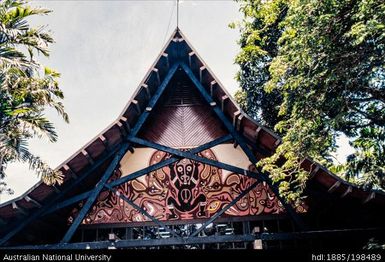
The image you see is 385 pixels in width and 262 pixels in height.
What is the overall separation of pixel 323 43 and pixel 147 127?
4.23 metres

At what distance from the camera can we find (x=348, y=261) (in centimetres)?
382

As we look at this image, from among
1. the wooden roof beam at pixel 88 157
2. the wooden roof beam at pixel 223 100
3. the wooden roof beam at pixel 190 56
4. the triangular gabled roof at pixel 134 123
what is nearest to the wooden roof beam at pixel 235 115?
the triangular gabled roof at pixel 134 123

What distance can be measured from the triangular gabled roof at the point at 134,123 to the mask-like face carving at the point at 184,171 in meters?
1.37

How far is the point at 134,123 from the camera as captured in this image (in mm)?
7824

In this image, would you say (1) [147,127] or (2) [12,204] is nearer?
(2) [12,204]

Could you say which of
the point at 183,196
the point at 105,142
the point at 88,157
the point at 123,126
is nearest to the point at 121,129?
Answer: the point at 123,126

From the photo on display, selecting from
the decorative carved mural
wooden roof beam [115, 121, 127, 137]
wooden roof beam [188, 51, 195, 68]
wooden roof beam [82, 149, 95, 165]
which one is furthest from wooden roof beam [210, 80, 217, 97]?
wooden roof beam [82, 149, 95, 165]

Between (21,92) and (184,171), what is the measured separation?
3.78 metres

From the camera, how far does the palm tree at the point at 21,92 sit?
686cm

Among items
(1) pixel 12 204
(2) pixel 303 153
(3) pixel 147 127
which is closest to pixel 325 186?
(2) pixel 303 153

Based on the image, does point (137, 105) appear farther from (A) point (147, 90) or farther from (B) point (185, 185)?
(B) point (185, 185)

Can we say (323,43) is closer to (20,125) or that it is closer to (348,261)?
(348,261)

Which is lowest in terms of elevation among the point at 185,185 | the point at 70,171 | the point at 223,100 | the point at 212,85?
the point at 185,185

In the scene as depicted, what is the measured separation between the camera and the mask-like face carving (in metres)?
7.86
